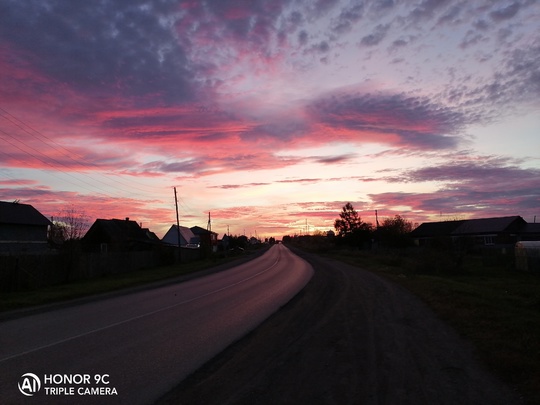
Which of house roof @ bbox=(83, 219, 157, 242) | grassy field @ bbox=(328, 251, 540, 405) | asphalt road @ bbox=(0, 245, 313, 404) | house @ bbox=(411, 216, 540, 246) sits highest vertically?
house roof @ bbox=(83, 219, 157, 242)

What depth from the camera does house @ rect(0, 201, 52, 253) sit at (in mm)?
47000

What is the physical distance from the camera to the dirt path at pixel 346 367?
229 inches

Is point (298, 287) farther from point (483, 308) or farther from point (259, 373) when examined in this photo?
point (259, 373)

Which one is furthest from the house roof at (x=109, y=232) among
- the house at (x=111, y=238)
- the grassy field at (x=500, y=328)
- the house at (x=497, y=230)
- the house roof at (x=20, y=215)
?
the grassy field at (x=500, y=328)

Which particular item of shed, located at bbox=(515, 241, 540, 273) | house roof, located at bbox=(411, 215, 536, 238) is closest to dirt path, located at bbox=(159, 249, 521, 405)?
shed, located at bbox=(515, 241, 540, 273)

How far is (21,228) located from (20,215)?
4.76 feet

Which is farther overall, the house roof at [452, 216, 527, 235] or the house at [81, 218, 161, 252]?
the house roof at [452, 216, 527, 235]

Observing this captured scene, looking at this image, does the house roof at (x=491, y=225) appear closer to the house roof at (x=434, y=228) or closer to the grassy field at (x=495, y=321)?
the house roof at (x=434, y=228)

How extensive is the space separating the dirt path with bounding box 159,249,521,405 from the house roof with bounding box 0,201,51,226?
146 ft

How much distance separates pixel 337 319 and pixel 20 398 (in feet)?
26.3

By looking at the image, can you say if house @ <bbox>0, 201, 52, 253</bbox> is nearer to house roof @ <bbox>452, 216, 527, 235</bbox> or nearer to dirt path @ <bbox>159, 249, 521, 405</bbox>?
dirt path @ <bbox>159, 249, 521, 405</bbox>

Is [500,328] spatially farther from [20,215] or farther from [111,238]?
[111,238]

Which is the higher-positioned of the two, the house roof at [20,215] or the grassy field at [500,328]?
the house roof at [20,215]

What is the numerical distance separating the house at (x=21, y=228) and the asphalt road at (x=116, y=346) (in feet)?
122
